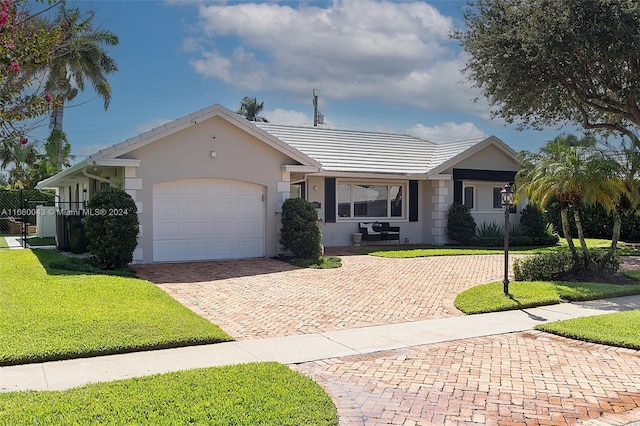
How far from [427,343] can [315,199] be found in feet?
43.3

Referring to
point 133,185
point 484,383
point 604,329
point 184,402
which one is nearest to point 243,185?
point 133,185

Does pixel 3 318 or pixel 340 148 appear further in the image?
pixel 340 148

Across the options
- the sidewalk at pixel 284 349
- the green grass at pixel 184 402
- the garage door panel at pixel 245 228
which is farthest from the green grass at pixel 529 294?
the garage door panel at pixel 245 228

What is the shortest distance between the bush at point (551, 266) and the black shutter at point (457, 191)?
29.5ft

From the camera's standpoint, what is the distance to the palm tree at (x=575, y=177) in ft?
39.4

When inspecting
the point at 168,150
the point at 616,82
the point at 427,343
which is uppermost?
the point at 616,82

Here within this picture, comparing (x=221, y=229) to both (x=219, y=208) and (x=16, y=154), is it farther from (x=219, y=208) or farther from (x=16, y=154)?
(x=16, y=154)

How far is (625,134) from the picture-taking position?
19.2 metres

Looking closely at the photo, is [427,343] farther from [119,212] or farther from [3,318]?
[119,212]

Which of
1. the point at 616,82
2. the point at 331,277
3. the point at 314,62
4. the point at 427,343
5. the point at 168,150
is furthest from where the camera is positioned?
the point at 314,62

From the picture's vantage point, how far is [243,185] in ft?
53.1

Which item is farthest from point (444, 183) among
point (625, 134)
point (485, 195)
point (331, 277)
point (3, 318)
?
point (3, 318)

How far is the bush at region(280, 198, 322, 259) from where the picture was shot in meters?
15.7

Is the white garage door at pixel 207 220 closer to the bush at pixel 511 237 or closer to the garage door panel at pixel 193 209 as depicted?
the garage door panel at pixel 193 209
